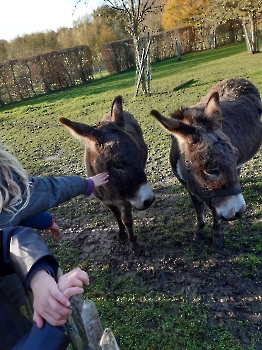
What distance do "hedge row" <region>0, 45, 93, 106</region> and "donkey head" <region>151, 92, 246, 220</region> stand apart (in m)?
20.3

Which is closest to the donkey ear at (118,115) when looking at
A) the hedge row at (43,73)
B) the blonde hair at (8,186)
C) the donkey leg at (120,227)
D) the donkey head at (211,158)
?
the donkey head at (211,158)

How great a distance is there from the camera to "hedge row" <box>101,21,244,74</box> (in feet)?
78.9

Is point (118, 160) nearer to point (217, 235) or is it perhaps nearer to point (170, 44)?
point (217, 235)

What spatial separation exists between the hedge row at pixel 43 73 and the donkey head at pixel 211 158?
2025 centimetres

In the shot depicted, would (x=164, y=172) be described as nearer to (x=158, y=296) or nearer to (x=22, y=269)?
(x=158, y=296)

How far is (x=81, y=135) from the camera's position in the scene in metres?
3.26

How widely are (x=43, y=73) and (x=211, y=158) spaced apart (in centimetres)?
2165

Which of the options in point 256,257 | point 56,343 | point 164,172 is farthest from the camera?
point 164,172

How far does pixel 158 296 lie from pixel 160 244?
934 millimetres

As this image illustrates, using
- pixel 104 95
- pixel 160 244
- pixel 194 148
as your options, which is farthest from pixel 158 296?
pixel 104 95

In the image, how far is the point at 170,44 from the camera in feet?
93.1

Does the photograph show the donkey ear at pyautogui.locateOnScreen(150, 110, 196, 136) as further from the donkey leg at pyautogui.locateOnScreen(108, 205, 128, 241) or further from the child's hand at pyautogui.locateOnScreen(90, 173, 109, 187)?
the donkey leg at pyautogui.locateOnScreen(108, 205, 128, 241)

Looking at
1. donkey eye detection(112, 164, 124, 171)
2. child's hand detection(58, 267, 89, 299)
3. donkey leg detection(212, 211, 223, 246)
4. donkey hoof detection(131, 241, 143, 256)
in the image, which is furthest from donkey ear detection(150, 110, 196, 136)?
child's hand detection(58, 267, 89, 299)

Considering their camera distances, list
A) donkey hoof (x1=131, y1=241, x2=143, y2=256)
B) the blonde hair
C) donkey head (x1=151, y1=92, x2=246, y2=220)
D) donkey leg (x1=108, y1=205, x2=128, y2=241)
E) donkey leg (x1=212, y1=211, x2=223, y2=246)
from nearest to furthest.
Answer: the blonde hair < donkey head (x1=151, y1=92, x2=246, y2=220) < donkey leg (x1=212, y1=211, x2=223, y2=246) < donkey hoof (x1=131, y1=241, x2=143, y2=256) < donkey leg (x1=108, y1=205, x2=128, y2=241)
